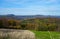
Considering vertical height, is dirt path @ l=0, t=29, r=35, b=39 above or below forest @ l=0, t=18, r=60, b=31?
above

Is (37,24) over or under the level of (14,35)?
under

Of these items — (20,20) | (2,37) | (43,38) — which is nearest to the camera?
(2,37)

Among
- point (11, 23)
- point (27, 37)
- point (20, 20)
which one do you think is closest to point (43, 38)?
point (27, 37)

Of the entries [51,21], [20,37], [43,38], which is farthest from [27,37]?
[51,21]

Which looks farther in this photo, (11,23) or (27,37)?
(11,23)

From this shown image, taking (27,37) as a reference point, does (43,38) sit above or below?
below

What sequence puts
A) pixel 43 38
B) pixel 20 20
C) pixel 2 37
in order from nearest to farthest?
pixel 2 37 < pixel 43 38 < pixel 20 20

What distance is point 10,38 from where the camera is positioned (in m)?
3.50

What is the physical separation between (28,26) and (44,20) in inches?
40.6

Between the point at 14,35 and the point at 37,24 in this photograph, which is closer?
the point at 14,35

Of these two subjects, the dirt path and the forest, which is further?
the forest

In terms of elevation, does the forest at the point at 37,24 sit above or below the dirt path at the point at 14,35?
below

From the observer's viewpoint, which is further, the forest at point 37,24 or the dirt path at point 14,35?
the forest at point 37,24

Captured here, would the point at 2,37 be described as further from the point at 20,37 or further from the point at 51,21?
the point at 51,21
